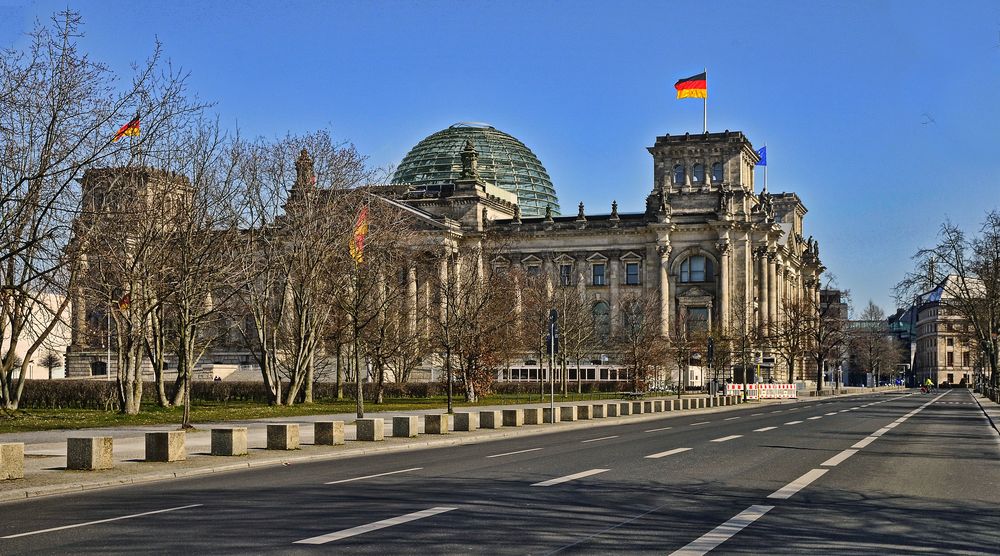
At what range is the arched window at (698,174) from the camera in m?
126

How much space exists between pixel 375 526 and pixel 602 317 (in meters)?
113

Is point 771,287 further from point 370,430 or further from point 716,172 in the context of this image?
point 370,430

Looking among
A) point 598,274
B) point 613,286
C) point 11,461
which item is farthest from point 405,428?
point 598,274

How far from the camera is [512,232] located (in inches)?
4956

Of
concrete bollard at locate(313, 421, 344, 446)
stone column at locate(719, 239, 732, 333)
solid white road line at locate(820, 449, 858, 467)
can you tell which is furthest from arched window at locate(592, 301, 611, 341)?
solid white road line at locate(820, 449, 858, 467)

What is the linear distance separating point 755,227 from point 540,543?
372ft

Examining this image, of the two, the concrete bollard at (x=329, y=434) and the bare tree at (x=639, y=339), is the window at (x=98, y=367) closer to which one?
the bare tree at (x=639, y=339)

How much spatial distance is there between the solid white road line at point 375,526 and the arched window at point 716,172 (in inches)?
4459

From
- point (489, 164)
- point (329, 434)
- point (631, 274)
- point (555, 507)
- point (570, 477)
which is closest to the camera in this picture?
point (555, 507)

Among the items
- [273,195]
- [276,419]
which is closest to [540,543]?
[276,419]

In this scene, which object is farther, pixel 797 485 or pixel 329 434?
pixel 329 434

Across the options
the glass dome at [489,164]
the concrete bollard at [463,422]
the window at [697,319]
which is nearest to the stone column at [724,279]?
the window at [697,319]

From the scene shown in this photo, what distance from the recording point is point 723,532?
13180mm

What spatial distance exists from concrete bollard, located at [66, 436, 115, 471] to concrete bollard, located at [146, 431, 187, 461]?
180cm
